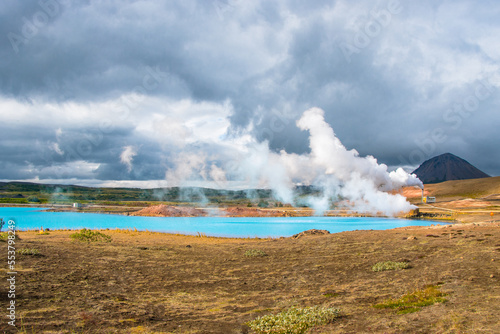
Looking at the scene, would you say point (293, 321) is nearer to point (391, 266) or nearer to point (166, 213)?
point (391, 266)

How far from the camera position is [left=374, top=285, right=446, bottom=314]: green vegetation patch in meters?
11.4

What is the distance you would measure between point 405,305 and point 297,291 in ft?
17.8

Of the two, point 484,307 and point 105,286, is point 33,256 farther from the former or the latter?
point 484,307

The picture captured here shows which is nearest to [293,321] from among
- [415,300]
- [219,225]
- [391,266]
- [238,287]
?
[415,300]

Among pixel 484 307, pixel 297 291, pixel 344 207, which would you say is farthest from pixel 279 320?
pixel 344 207

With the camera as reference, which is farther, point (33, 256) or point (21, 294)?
point (33, 256)

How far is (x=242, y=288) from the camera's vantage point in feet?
56.1

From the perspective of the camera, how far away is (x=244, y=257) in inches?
1043

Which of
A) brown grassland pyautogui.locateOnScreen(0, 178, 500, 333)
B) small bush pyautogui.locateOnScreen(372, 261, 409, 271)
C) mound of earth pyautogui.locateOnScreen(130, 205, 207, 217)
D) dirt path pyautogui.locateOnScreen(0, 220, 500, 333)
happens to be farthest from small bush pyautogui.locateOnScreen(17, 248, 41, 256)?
mound of earth pyautogui.locateOnScreen(130, 205, 207, 217)

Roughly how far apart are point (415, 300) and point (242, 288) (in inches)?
314

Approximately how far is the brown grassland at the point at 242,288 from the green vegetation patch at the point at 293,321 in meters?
0.30

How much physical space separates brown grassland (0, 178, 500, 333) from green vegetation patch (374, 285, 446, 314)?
0.10 m

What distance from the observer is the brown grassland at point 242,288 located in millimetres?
10836

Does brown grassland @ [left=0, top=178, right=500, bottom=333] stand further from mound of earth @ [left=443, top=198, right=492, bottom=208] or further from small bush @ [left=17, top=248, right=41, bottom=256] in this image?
mound of earth @ [left=443, top=198, right=492, bottom=208]
